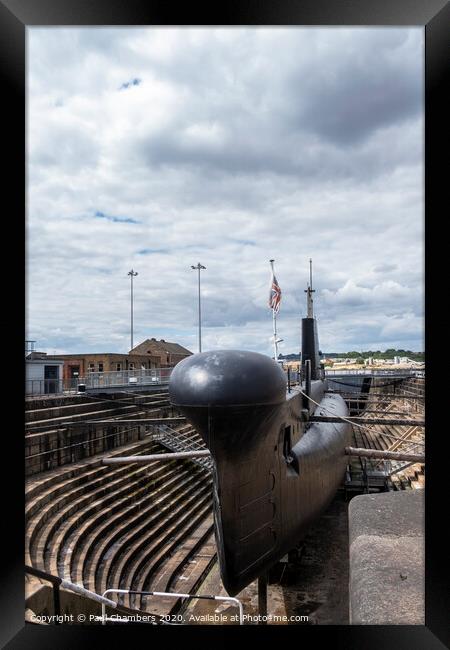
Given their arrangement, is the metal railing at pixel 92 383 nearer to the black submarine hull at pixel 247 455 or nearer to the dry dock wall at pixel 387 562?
the black submarine hull at pixel 247 455

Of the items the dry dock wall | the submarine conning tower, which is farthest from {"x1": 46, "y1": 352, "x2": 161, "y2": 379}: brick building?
the dry dock wall

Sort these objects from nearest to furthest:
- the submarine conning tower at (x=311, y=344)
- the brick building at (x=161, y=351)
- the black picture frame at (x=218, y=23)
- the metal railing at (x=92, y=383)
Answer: the black picture frame at (x=218, y=23), the submarine conning tower at (x=311, y=344), the metal railing at (x=92, y=383), the brick building at (x=161, y=351)

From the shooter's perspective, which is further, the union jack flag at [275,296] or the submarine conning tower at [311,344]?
the submarine conning tower at [311,344]

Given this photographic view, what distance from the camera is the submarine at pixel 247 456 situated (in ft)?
15.3

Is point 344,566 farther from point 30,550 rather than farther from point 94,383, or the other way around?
point 94,383

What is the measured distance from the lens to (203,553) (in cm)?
1025

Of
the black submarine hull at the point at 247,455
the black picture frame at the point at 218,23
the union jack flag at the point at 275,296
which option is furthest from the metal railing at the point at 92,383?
the black picture frame at the point at 218,23

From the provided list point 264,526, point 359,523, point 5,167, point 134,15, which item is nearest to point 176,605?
point 264,526

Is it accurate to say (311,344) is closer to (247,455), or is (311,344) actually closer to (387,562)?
(247,455)

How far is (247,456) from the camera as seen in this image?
5.58 meters

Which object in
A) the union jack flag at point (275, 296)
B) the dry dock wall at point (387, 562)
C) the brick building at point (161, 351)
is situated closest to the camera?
the dry dock wall at point (387, 562)

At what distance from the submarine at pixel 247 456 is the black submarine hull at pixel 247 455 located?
1 centimetres

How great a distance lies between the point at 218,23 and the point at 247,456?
14.6 ft

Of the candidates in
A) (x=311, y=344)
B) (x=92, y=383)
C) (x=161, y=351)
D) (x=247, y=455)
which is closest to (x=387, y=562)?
(x=247, y=455)
